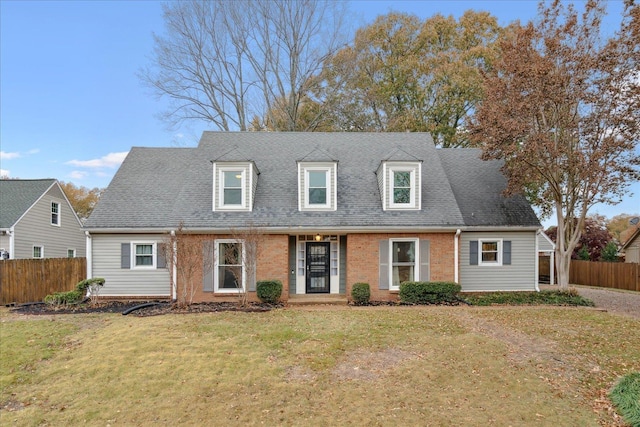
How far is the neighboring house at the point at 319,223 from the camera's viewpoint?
531 inches

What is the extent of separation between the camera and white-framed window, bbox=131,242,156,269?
47.2ft

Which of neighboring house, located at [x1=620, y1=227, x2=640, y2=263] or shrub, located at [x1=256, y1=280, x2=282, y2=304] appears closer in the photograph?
shrub, located at [x1=256, y1=280, x2=282, y2=304]

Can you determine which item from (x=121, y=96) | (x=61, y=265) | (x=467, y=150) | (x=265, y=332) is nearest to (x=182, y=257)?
(x=265, y=332)

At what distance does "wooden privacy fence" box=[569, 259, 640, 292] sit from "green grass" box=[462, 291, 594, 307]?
1093cm

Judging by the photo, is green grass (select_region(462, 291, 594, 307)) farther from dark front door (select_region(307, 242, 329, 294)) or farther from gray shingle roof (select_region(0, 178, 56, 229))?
gray shingle roof (select_region(0, 178, 56, 229))

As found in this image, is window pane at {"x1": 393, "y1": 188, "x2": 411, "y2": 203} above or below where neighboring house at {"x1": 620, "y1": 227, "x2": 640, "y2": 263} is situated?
above

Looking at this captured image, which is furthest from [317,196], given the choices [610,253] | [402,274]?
[610,253]

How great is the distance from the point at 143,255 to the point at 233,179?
4.45 metres

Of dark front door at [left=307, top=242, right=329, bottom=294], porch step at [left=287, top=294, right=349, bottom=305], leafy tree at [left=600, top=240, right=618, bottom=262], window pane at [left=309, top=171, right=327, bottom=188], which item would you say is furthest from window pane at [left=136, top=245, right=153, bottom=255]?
leafy tree at [left=600, top=240, right=618, bottom=262]

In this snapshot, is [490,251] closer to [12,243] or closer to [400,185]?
[400,185]

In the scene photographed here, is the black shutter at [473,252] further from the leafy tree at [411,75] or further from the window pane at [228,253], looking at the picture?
the leafy tree at [411,75]

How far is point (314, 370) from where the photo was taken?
23.4ft

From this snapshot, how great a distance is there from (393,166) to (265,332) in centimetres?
792

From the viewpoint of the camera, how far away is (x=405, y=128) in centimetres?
2492
